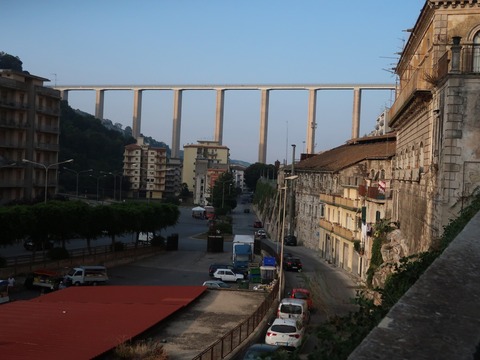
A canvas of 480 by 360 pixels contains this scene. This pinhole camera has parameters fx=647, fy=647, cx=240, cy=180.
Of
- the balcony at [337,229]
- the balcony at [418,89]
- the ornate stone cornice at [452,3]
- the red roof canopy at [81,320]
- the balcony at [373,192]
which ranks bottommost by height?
the red roof canopy at [81,320]

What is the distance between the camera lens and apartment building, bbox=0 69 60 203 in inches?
2040

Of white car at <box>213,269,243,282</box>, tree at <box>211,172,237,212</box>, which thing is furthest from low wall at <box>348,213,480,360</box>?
tree at <box>211,172,237,212</box>

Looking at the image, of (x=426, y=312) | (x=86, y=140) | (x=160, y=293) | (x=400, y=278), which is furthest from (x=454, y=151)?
(x=86, y=140)

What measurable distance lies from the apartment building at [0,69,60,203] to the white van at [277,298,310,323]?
1341 inches

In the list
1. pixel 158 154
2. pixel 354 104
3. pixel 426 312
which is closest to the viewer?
pixel 426 312

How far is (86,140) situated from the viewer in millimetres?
101500

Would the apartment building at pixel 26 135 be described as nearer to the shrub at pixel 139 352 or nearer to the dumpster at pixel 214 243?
the dumpster at pixel 214 243

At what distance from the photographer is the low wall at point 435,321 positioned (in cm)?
457

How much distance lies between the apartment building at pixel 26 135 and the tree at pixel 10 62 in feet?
185

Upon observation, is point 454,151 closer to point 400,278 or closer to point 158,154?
point 400,278

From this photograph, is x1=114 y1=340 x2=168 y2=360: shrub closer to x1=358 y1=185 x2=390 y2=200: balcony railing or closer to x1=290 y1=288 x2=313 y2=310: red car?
x1=290 y1=288 x2=313 y2=310: red car

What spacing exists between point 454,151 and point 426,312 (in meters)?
11.7

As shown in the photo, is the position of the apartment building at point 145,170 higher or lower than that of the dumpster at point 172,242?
higher

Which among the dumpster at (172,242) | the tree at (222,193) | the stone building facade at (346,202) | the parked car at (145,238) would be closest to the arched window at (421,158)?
the stone building facade at (346,202)
